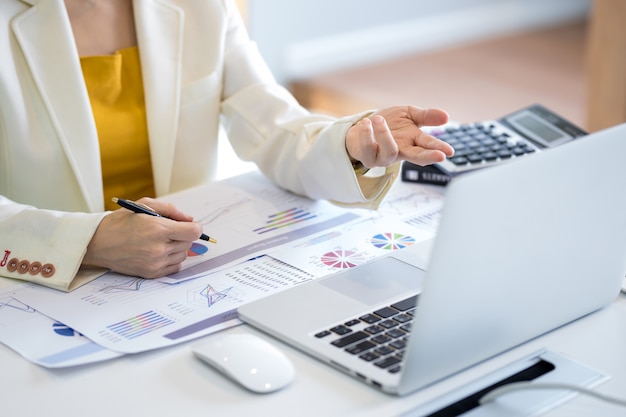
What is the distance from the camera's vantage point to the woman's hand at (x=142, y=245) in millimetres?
1122

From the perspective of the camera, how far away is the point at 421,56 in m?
4.46

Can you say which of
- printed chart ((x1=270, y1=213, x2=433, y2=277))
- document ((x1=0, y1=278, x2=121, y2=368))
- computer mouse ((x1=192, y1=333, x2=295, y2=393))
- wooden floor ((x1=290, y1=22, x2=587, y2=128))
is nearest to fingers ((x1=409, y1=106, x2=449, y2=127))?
printed chart ((x1=270, y1=213, x2=433, y2=277))

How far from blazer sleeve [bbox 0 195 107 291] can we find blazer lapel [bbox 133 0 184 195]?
36 centimetres

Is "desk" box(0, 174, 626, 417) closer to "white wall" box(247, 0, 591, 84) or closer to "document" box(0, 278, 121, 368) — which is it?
"document" box(0, 278, 121, 368)

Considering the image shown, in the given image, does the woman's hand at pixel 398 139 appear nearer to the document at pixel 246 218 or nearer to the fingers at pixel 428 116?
the fingers at pixel 428 116

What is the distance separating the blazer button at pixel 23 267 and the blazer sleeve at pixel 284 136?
43cm

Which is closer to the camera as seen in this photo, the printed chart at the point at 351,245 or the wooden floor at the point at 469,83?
the printed chart at the point at 351,245

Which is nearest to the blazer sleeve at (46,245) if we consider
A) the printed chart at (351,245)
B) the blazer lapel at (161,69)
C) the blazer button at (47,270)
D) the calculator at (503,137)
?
the blazer button at (47,270)

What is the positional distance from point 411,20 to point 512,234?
12.1 ft

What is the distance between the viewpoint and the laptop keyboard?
90cm

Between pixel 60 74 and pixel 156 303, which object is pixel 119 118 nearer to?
pixel 60 74

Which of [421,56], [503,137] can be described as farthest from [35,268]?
[421,56]

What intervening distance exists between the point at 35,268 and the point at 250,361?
0.38m

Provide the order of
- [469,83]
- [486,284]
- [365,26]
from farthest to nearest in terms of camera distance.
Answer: [365,26] < [469,83] < [486,284]
